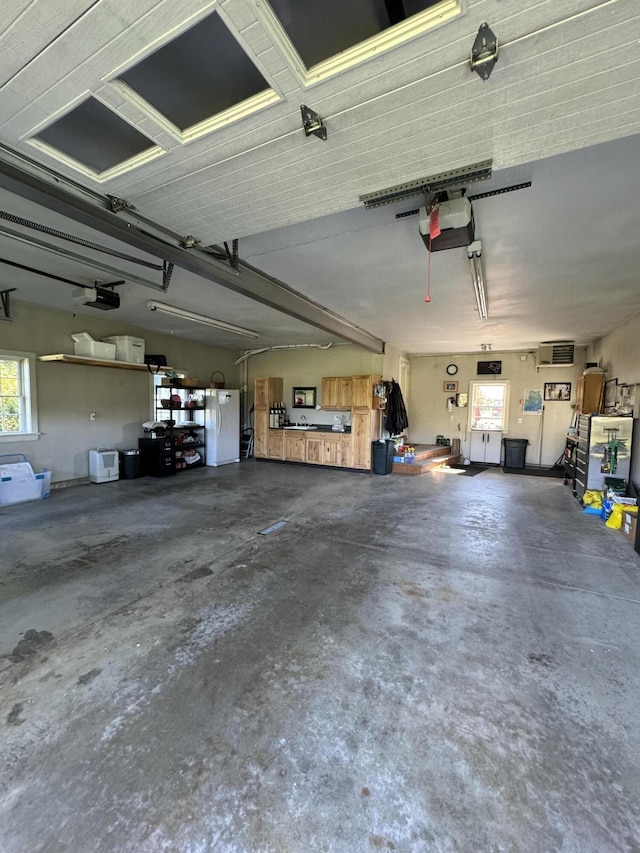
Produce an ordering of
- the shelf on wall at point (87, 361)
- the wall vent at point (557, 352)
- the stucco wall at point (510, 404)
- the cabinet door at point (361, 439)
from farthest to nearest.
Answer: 1. the stucco wall at point (510, 404)
2. the cabinet door at point (361, 439)
3. the wall vent at point (557, 352)
4. the shelf on wall at point (87, 361)

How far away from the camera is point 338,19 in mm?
1353

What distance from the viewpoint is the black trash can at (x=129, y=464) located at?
7.10 m

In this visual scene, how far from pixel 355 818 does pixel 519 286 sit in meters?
4.99

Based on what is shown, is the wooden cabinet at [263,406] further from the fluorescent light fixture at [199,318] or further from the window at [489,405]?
the window at [489,405]

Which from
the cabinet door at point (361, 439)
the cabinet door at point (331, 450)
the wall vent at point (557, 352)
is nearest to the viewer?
the wall vent at point (557, 352)

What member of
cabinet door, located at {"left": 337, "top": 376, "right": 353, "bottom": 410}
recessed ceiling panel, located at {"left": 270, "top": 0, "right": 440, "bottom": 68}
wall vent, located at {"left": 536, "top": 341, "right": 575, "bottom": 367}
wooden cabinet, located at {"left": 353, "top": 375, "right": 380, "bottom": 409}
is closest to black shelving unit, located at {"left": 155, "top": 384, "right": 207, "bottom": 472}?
cabinet door, located at {"left": 337, "top": 376, "right": 353, "bottom": 410}

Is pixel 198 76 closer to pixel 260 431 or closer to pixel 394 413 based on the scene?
pixel 394 413

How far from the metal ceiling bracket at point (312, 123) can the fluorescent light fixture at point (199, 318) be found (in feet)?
14.6

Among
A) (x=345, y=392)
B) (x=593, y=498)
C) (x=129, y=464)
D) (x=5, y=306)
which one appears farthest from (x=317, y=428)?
(x=5, y=306)

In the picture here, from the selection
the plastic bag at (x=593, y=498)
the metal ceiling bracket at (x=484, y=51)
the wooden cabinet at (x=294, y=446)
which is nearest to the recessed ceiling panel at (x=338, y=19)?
the metal ceiling bracket at (x=484, y=51)

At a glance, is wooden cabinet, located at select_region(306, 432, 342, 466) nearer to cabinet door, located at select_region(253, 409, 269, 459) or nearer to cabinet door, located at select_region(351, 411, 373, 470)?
cabinet door, located at select_region(351, 411, 373, 470)

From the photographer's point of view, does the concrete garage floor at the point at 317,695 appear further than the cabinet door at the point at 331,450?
No

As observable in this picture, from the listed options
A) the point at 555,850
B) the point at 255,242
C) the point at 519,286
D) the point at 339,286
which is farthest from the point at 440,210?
the point at 555,850

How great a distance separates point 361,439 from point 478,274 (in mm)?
4839
